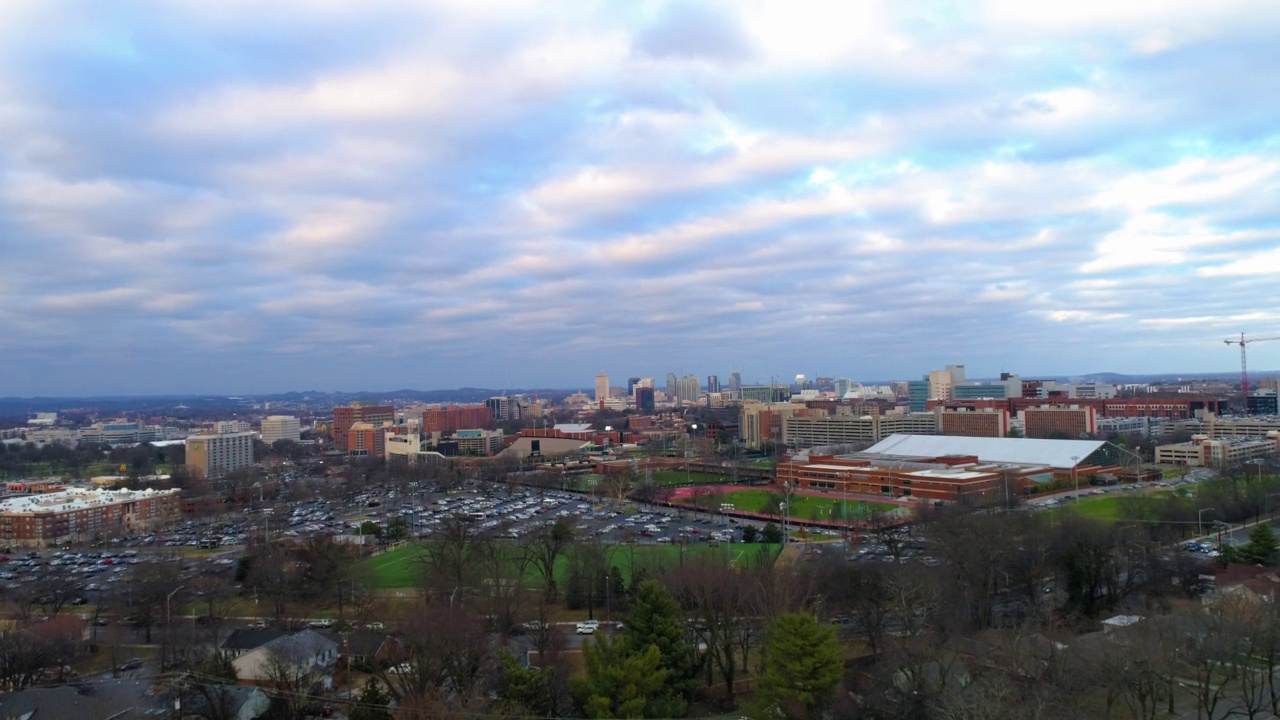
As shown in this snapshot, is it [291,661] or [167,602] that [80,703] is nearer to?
[291,661]

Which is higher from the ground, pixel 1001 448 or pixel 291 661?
pixel 1001 448

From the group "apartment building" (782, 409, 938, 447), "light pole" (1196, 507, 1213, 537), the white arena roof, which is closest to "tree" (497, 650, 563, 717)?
"light pole" (1196, 507, 1213, 537)

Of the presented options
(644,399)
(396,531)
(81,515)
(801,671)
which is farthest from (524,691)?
(644,399)

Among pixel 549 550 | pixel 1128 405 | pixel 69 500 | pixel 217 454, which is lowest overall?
pixel 69 500

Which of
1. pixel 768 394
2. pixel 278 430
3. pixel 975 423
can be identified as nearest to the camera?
pixel 975 423

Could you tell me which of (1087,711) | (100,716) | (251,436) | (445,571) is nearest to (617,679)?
(1087,711)

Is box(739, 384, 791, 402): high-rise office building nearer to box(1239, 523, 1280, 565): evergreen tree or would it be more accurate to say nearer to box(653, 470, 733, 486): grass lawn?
box(653, 470, 733, 486): grass lawn

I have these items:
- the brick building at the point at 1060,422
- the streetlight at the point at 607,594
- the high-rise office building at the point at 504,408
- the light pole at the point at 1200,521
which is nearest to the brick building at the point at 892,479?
the light pole at the point at 1200,521

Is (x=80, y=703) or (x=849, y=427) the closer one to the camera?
(x=80, y=703)

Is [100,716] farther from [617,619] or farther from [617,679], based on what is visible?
[617,619]
